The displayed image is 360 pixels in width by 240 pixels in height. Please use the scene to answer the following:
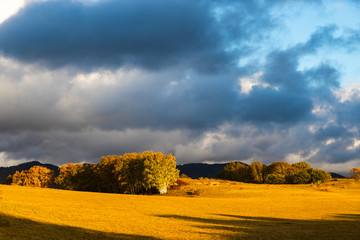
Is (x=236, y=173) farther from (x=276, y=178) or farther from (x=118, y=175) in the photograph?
(x=118, y=175)

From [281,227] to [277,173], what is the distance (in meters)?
120

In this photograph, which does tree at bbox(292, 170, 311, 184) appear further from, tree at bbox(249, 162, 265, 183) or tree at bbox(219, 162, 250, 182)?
tree at bbox(219, 162, 250, 182)

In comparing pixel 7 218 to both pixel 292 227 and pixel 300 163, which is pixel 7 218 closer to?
pixel 292 227

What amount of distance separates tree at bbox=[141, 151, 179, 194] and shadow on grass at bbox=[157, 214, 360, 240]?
Answer: 59890 millimetres

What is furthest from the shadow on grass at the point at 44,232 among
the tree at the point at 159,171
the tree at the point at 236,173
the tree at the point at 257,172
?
the tree at the point at 236,173

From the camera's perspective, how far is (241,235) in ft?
90.8

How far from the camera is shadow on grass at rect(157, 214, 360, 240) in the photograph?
2694 centimetres

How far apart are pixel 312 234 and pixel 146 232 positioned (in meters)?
15.5

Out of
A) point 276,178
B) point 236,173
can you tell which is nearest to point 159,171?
point 276,178

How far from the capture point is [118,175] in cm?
12206

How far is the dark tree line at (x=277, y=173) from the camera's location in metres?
131

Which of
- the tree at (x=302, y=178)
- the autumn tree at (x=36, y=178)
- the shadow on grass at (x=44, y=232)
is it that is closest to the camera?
the shadow on grass at (x=44, y=232)

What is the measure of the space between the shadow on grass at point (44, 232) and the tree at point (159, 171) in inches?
2667

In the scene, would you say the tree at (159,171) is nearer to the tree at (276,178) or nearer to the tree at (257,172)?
the tree at (276,178)
